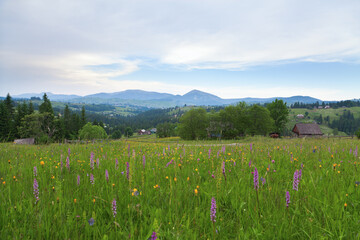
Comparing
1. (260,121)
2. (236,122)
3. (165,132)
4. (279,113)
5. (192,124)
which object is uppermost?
(279,113)

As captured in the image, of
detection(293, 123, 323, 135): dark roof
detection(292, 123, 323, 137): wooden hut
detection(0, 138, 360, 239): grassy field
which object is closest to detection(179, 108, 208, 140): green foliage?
detection(292, 123, 323, 137): wooden hut

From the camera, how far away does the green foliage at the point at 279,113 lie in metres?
77.9

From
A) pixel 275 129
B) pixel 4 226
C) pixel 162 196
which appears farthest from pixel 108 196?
pixel 275 129

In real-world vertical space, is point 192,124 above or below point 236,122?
below

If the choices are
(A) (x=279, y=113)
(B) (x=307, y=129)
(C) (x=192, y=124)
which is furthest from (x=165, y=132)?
(B) (x=307, y=129)

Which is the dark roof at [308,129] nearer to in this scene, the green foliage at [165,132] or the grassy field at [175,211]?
the green foliage at [165,132]

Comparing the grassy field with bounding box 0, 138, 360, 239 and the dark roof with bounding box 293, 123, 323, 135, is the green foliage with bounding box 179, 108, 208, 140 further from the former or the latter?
the grassy field with bounding box 0, 138, 360, 239

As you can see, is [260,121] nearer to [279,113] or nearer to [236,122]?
[236,122]

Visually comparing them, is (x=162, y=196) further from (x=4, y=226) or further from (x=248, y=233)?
(x=4, y=226)

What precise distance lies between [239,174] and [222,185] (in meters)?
0.95

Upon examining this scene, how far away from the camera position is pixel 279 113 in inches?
3100

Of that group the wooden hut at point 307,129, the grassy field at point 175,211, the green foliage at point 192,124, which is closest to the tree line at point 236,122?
the green foliage at point 192,124

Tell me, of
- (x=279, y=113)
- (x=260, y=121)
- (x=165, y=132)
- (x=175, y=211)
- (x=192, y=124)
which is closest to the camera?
(x=175, y=211)

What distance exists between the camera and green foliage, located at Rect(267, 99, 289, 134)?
256 feet
